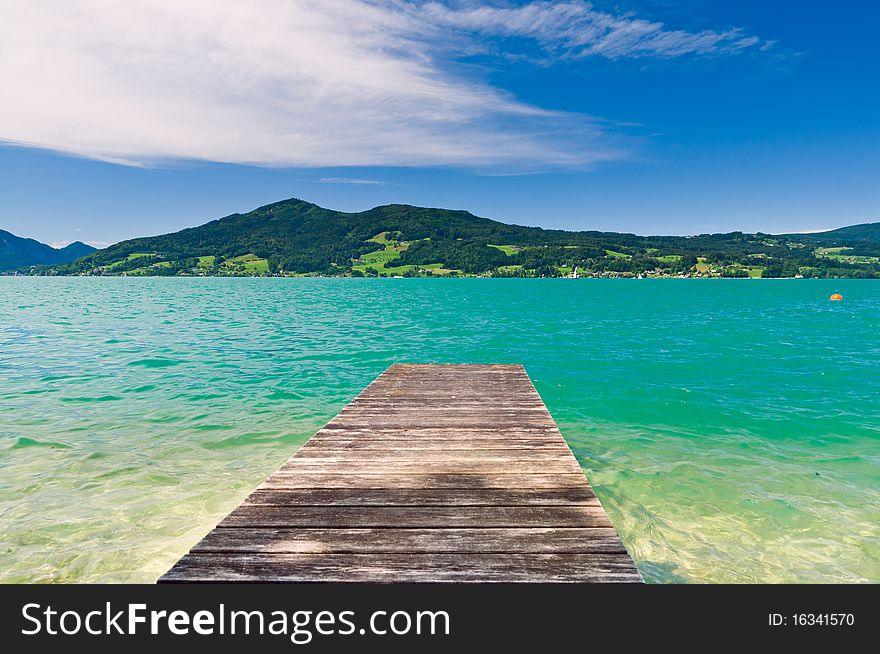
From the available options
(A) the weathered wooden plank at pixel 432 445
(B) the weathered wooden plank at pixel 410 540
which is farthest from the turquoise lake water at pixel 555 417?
(B) the weathered wooden plank at pixel 410 540

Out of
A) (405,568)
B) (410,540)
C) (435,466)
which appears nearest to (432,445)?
(435,466)

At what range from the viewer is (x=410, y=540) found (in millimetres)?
4762

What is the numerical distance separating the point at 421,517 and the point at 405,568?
1.05 m

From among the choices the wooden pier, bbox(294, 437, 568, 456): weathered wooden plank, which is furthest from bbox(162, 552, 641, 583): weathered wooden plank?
bbox(294, 437, 568, 456): weathered wooden plank

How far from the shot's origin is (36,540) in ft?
25.1

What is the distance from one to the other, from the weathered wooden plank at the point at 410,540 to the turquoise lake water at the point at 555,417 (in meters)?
3.30

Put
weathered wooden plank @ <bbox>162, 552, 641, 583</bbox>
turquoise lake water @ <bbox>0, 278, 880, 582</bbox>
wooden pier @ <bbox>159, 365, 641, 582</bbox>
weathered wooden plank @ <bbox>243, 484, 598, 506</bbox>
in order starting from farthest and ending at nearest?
1. turquoise lake water @ <bbox>0, 278, 880, 582</bbox>
2. weathered wooden plank @ <bbox>243, 484, 598, 506</bbox>
3. wooden pier @ <bbox>159, 365, 641, 582</bbox>
4. weathered wooden plank @ <bbox>162, 552, 641, 583</bbox>

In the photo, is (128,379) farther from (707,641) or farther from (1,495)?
(707,641)

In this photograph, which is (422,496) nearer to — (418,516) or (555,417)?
(418,516)

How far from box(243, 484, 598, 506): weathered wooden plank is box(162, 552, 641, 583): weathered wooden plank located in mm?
1181

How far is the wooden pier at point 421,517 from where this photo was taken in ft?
13.8

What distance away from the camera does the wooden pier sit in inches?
166

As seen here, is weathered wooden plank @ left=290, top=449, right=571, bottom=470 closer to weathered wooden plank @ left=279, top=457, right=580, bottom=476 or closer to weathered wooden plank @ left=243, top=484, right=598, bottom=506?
weathered wooden plank @ left=279, top=457, right=580, bottom=476

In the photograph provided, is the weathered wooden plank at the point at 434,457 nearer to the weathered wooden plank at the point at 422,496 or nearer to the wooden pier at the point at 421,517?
the wooden pier at the point at 421,517
